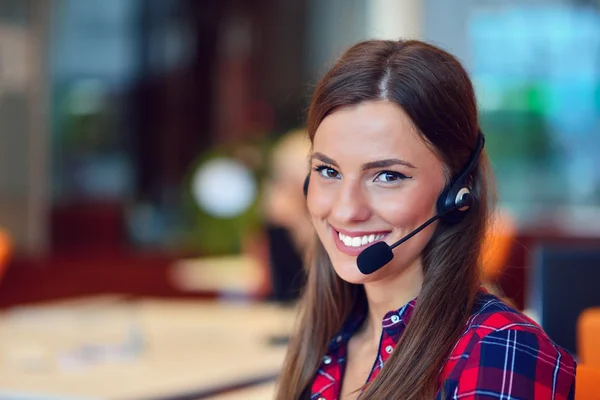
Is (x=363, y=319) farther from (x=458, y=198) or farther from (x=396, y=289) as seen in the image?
(x=458, y=198)

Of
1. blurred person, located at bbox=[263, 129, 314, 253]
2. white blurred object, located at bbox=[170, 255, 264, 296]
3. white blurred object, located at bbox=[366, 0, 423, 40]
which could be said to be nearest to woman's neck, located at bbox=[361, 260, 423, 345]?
blurred person, located at bbox=[263, 129, 314, 253]

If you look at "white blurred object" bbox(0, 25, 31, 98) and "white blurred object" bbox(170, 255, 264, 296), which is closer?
"white blurred object" bbox(170, 255, 264, 296)

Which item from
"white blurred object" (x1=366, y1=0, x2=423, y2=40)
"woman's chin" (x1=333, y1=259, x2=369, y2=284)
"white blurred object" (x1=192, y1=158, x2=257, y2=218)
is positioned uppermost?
"woman's chin" (x1=333, y1=259, x2=369, y2=284)

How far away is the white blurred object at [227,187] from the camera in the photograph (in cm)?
595

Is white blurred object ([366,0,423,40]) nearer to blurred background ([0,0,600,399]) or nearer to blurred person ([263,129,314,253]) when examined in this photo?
blurred background ([0,0,600,399])

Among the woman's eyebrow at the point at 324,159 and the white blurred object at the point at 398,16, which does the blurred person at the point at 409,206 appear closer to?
the woman's eyebrow at the point at 324,159

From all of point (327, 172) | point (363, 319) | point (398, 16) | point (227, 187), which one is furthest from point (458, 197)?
point (398, 16)

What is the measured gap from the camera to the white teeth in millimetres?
1385

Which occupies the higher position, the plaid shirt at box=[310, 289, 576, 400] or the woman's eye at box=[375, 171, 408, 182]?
the woman's eye at box=[375, 171, 408, 182]

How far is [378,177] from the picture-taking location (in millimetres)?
1360

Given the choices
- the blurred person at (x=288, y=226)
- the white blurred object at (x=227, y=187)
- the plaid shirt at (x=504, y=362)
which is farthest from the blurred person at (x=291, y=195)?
the plaid shirt at (x=504, y=362)

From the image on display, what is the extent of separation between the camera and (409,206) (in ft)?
4.45

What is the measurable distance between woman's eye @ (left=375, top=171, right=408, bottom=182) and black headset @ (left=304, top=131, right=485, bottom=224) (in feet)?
0.23

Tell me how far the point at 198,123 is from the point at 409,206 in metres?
6.69
